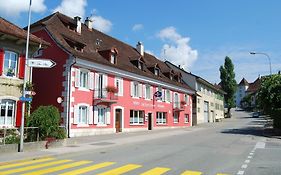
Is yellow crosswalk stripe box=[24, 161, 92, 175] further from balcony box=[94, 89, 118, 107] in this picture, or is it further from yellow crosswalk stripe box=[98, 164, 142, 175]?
balcony box=[94, 89, 118, 107]

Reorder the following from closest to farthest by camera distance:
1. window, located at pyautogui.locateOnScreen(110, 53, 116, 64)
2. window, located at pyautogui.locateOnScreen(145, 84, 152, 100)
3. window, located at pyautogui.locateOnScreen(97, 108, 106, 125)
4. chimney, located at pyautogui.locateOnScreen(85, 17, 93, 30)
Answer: window, located at pyautogui.locateOnScreen(97, 108, 106, 125) → window, located at pyautogui.locateOnScreen(110, 53, 116, 64) → chimney, located at pyautogui.locateOnScreen(85, 17, 93, 30) → window, located at pyautogui.locateOnScreen(145, 84, 152, 100)

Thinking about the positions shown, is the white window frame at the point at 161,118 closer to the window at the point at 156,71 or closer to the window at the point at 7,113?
the window at the point at 156,71

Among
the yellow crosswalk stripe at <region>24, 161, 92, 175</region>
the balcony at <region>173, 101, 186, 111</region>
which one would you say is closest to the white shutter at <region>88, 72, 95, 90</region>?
the yellow crosswalk stripe at <region>24, 161, 92, 175</region>

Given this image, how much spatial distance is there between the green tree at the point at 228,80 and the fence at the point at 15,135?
65798mm

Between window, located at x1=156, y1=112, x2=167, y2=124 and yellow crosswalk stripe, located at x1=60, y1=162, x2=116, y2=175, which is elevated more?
window, located at x1=156, y1=112, x2=167, y2=124

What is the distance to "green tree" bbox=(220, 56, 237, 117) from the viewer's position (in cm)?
7675

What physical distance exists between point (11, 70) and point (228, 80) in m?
64.5

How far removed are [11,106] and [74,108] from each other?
565cm

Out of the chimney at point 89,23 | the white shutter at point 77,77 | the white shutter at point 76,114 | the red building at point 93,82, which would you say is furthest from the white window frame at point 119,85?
the chimney at point 89,23

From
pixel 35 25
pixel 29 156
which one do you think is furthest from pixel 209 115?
pixel 29 156

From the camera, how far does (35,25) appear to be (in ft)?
88.8

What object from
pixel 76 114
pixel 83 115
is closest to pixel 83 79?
pixel 83 115

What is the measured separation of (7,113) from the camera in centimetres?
1928

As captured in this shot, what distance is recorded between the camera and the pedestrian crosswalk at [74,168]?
9.60 metres
